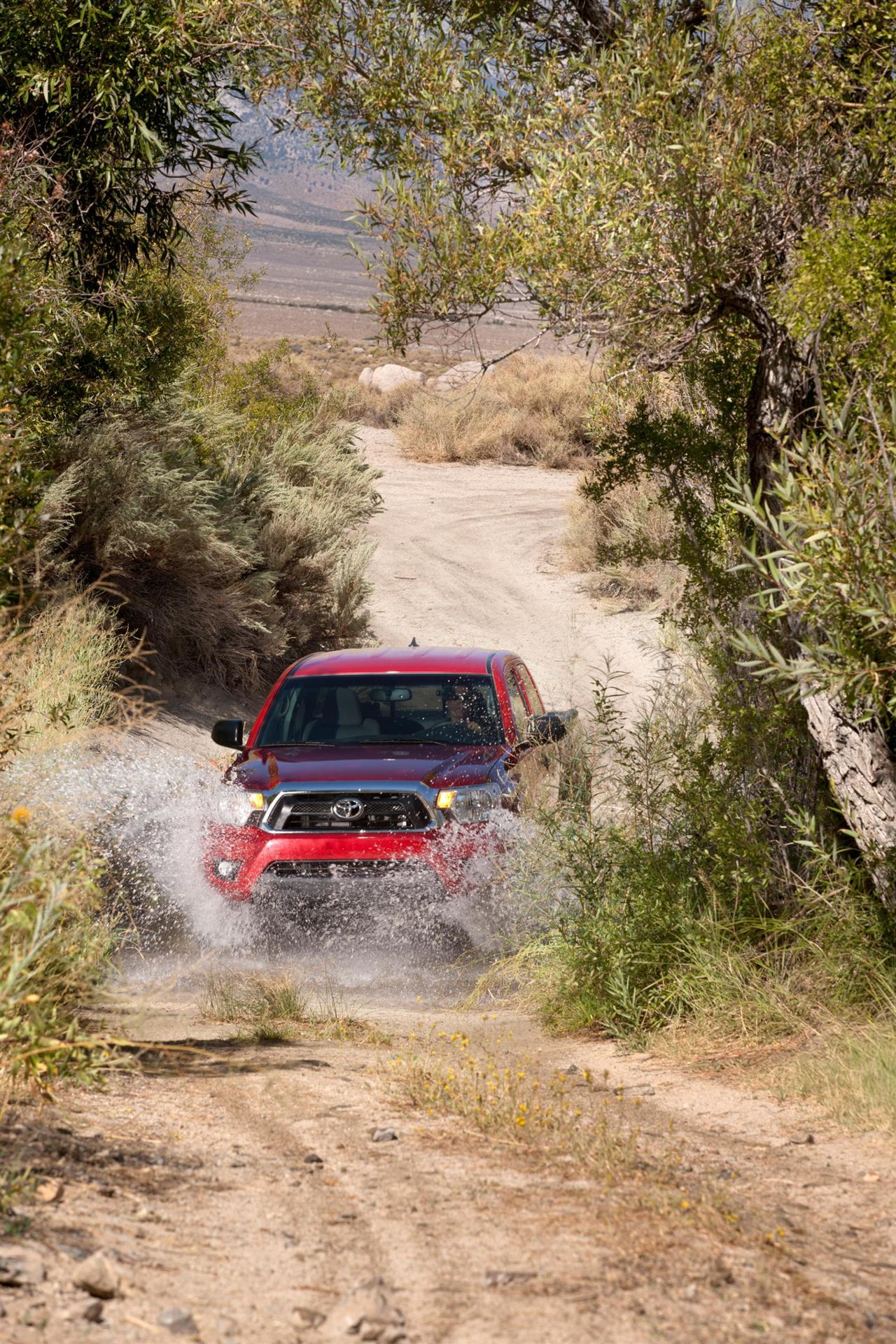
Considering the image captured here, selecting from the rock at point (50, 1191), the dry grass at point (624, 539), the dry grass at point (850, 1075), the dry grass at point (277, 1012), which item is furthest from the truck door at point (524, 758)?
the dry grass at point (624, 539)

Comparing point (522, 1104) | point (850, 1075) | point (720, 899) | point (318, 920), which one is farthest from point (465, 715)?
point (522, 1104)

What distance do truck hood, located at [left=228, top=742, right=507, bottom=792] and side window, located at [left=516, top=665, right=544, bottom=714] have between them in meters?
1.36

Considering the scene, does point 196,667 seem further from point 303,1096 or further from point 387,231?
point 303,1096

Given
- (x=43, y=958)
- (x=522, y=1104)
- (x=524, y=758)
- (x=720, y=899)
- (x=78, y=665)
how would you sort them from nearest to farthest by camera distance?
1. (x=43, y=958)
2. (x=522, y=1104)
3. (x=720, y=899)
4. (x=524, y=758)
5. (x=78, y=665)

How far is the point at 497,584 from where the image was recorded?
75.1 ft

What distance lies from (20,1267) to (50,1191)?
1.58 feet

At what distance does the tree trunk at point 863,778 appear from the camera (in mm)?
6078

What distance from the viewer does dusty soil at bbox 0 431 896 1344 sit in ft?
10.6

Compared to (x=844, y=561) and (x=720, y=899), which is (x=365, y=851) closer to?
(x=720, y=899)

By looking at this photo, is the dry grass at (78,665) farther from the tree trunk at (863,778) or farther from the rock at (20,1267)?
the rock at (20,1267)

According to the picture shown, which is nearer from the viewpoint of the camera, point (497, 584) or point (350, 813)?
point (350, 813)

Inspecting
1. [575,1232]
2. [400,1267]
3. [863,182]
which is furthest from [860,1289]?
[863,182]

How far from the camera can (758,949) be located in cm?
664

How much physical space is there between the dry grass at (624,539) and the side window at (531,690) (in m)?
9.60
